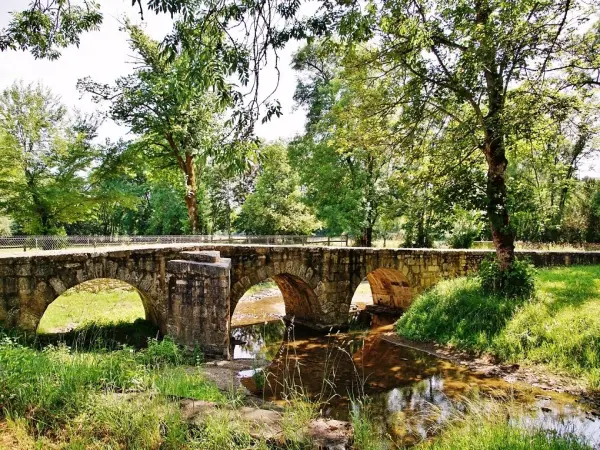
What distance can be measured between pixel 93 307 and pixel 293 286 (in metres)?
6.59

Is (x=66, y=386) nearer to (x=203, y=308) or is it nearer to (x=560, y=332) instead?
(x=203, y=308)

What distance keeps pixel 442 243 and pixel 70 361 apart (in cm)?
2526

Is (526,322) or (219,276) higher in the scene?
(219,276)

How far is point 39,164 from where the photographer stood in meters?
17.7

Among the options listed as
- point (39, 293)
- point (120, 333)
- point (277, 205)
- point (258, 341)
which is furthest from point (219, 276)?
point (277, 205)

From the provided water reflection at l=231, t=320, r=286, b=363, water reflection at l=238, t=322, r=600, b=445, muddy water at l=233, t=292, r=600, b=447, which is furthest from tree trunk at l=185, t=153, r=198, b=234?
water reflection at l=238, t=322, r=600, b=445

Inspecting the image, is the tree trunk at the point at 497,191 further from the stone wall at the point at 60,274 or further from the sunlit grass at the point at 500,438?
the stone wall at the point at 60,274

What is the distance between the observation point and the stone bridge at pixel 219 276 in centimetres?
769

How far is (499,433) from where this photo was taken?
12.9 feet

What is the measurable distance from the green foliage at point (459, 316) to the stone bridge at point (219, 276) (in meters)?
2.24

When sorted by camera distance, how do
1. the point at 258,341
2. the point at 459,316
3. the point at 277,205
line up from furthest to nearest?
the point at 277,205 → the point at 258,341 → the point at 459,316

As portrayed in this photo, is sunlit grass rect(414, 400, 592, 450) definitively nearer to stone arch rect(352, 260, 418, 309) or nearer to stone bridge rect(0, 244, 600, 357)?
stone bridge rect(0, 244, 600, 357)

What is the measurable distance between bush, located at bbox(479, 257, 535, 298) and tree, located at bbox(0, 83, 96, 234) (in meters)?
17.0

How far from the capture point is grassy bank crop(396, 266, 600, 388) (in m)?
7.95
